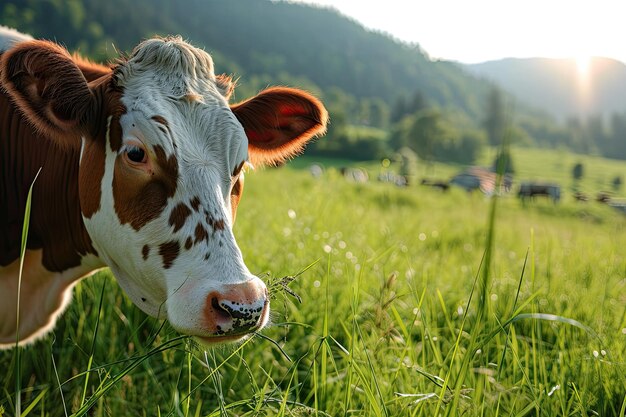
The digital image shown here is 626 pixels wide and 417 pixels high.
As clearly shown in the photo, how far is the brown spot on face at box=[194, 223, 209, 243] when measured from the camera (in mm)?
2193

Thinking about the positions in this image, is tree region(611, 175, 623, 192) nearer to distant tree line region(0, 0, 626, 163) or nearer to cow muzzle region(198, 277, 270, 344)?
distant tree line region(0, 0, 626, 163)

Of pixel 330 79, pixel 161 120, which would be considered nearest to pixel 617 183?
pixel 161 120

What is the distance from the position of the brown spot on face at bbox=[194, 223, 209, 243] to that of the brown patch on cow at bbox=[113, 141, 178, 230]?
Answer: 0.19 metres

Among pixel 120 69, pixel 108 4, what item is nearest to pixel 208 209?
pixel 120 69

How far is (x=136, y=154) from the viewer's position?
2.31 m

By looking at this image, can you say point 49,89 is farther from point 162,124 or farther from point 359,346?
point 359,346

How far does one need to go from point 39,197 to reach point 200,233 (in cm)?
129

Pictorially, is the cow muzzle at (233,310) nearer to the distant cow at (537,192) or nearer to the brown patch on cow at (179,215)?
the brown patch on cow at (179,215)

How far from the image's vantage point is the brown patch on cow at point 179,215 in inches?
87.8

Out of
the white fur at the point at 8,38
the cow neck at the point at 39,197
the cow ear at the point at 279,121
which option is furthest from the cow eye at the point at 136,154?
the white fur at the point at 8,38

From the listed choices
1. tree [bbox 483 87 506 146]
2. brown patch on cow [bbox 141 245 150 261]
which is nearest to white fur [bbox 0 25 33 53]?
brown patch on cow [bbox 141 245 150 261]

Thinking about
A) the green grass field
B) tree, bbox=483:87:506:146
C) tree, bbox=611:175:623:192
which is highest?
the green grass field

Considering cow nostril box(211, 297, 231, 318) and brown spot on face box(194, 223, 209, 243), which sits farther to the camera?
brown spot on face box(194, 223, 209, 243)

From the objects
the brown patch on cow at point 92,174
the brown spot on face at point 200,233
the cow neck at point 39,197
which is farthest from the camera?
the cow neck at point 39,197
